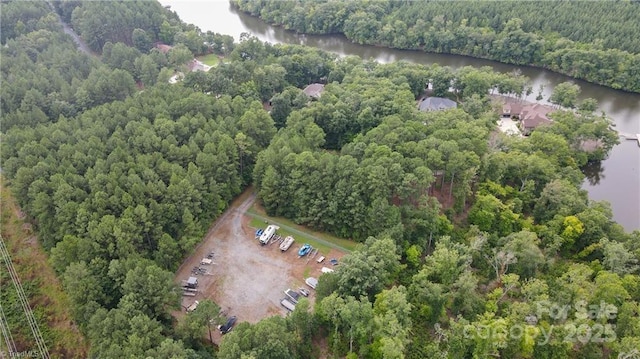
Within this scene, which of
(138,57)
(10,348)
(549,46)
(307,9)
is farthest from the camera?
(307,9)

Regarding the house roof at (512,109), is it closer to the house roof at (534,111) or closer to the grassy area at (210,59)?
the house roof at (534,111)

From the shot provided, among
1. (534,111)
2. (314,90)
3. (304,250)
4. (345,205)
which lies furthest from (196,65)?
(534,111)

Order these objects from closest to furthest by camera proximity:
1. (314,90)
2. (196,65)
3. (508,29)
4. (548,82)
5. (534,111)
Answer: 1. (534,111)
2. (314,90)
3. (548,82)
4. (196,65)
5. (508,29)

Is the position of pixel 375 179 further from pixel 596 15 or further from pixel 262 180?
pixel 596 15

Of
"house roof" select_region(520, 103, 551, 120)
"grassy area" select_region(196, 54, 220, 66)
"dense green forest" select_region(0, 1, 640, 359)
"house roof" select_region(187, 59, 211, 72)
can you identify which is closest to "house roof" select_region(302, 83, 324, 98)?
"dense green forest" select_region(0, 1, 640, 359)

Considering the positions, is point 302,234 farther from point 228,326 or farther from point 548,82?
point 548,82

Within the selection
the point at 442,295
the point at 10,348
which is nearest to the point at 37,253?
Answer: the point at 10,348
